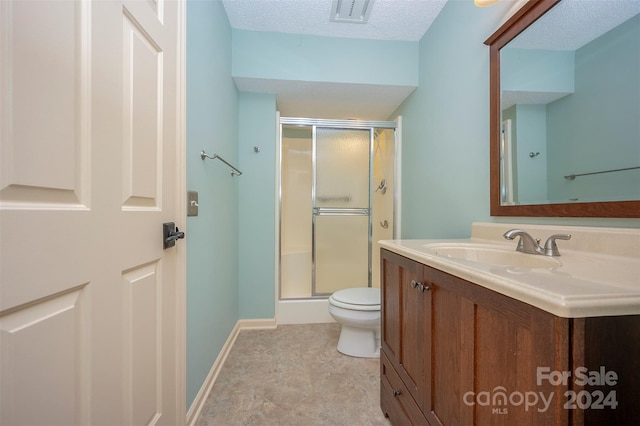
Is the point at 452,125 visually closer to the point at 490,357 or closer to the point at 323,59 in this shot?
the point at 323,59

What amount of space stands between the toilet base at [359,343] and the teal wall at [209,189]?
863 millimetres

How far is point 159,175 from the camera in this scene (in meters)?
0.82

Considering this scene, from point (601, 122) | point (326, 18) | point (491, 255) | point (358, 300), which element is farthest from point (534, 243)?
point (326, 18)

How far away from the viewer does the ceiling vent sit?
5.03 feet

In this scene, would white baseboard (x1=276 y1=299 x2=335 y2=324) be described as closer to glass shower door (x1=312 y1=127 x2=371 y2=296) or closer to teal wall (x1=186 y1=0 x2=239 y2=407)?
glass shower door (x1=312 y1=127 x2=371 y2=296)

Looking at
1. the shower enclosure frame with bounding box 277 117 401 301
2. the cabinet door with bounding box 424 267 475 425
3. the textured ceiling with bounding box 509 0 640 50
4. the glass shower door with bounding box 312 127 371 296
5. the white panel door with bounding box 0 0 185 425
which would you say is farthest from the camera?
the glass shower door with bounding box 312 127 371 296

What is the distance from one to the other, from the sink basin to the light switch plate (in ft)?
3.46

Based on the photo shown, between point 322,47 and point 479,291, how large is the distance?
203 centimetres

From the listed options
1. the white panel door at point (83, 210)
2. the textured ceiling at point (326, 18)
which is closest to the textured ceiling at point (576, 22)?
the textured ceiling at point (326, 18)

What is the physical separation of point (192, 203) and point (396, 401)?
1.28 meters

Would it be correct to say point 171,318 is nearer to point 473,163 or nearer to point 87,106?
point 87,106

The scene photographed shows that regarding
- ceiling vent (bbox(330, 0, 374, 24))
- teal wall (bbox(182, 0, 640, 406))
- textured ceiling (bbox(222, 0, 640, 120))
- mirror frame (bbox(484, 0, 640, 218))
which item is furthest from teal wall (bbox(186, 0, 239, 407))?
mirror frame (bbox(484, 0, 640, 218))

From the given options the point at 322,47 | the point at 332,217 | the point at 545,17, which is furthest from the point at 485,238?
the point at 322,47

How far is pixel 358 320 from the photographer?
1.59m
